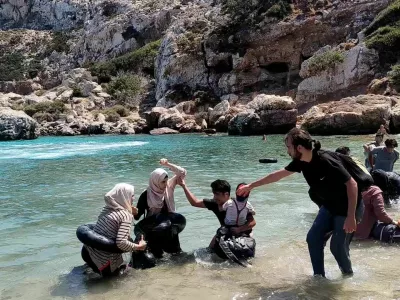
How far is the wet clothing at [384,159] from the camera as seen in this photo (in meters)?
8.83

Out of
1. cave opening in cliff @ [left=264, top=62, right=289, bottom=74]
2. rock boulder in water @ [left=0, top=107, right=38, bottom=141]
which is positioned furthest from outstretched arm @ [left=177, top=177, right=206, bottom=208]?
cave opening in cliff @ [left=264, top=62, right=289, bottom=74]

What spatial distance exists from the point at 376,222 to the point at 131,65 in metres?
71.5

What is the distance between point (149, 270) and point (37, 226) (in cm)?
389

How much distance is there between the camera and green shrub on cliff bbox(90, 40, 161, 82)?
7300 cm

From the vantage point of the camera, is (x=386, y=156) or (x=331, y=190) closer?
(x=331, y=190)

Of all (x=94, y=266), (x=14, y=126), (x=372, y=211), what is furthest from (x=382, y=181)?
(x=14, y=126)

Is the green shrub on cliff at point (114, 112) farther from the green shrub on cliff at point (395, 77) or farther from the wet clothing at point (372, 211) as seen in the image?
the wet clothing at point (372, 211)

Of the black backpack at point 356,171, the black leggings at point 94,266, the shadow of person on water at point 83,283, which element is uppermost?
the black backpack at point 356,171

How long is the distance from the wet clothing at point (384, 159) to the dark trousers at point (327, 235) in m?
4.53

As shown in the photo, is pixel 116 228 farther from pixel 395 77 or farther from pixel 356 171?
pixel 395 77

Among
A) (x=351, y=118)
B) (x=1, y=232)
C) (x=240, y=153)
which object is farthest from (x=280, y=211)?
(x=351, y=118)

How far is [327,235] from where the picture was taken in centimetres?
486

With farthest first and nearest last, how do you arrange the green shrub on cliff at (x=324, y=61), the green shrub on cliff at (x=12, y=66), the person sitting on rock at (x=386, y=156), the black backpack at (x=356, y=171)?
the green shrub on cliff at (x=12, y=66) < the green shrub on cliff at (x=324, y=61) < the person sitting on rock at (x=386, y=156) < the black backpack at (x=356, y=171)

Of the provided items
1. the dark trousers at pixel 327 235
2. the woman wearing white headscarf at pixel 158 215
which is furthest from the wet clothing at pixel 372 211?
the woman wearing white headscarf at pixel 158 215
